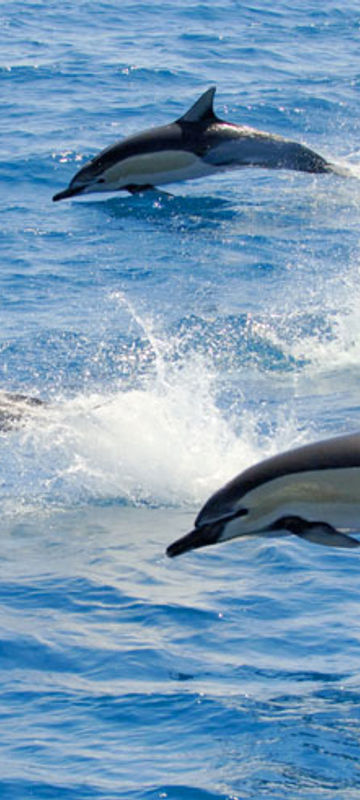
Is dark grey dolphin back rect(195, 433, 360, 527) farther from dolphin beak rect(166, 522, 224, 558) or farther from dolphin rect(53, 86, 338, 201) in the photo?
dolphin rect(53, 86, 338, 201)

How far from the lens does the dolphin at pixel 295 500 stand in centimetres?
526

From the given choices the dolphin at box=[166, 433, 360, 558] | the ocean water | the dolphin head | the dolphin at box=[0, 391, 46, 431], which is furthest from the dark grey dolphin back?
the dolphin head

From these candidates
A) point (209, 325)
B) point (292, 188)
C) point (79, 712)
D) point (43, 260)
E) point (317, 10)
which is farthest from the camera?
point (317, 10)

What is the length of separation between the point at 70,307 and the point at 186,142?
185 cm

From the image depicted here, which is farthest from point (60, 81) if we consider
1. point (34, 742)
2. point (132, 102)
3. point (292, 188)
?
point (34, 742)

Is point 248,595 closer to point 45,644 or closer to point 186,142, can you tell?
point 45,644

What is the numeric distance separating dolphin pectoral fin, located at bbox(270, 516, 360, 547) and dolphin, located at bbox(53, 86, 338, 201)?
6.90 m

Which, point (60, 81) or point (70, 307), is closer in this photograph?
point (70, 307)

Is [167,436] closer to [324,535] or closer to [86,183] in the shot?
[324,535]

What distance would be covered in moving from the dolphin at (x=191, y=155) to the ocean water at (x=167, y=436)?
1.16m

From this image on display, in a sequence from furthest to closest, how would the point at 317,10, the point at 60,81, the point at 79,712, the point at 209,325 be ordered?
the point at 317,10, the point at 60,81, the point at 209,325, the point at 79,712

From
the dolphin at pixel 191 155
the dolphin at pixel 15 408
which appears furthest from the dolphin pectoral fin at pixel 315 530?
the dolphin at pixel 191 155

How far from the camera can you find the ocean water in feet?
17.7

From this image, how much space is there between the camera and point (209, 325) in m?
11.8
